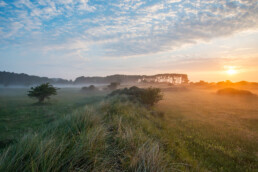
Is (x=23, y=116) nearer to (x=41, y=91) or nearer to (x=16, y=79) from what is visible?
(x=41, y=91)

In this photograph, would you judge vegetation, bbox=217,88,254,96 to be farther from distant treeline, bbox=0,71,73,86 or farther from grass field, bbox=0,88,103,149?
distant treeline, bbox=0,71,73,86

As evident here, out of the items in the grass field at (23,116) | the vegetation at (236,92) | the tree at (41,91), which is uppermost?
the tree at (41,91)

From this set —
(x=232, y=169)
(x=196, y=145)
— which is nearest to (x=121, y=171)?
(x=232, y=169)

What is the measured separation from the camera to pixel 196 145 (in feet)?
17.3

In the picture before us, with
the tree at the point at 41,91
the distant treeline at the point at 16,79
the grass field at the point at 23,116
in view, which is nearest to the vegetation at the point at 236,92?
the grass field at the point at 23,116

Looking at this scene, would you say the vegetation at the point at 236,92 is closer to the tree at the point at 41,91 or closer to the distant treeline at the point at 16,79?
the tree at the point at 41,91

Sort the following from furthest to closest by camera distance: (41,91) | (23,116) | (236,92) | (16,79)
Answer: (16,79), (236,92), (41,91), (23,116)

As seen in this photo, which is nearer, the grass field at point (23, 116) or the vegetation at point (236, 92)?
the grass field at point (23, 116)

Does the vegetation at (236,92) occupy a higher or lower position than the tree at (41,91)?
lower

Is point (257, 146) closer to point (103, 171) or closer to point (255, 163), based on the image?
point (255, 163)

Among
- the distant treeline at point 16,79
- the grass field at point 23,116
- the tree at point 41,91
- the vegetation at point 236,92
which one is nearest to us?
the grass field at point 23,116

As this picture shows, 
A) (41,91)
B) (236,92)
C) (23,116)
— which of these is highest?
(41,91)

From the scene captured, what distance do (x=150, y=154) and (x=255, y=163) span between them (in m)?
4.55

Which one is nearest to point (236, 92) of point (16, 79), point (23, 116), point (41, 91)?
point (23, 116)
